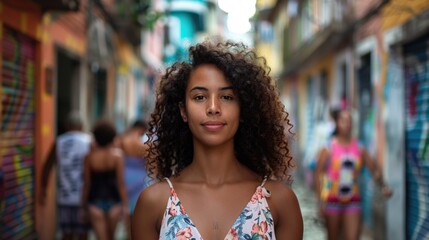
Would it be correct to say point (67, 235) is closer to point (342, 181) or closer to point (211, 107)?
point (342, 181)

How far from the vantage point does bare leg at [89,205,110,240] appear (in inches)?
253

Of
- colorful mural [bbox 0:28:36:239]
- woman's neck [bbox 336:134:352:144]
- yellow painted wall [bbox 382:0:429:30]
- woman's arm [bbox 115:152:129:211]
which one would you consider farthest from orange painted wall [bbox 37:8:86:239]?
yellow painted wall [bbox 382:0:429:30]

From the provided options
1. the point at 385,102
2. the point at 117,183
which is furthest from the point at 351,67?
the point at 117,183

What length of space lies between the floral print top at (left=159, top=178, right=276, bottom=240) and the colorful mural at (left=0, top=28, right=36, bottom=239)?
4.50 meters

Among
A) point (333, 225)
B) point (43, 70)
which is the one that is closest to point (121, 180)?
point (333, 225)

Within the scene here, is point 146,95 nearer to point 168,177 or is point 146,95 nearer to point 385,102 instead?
point 385,102

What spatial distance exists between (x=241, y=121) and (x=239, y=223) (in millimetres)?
459

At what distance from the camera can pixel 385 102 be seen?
8680 mm

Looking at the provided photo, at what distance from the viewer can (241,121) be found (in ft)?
8.74

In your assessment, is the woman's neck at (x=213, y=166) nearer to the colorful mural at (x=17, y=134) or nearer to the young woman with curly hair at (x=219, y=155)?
the young woman with curly hair at (x=219, y=155)

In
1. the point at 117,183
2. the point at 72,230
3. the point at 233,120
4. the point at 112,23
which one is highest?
the point at 112,23

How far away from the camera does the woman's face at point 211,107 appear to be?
2.47 meters

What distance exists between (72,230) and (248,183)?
15.4 ft

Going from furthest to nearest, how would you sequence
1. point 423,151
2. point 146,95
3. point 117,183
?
1. point 146,95
2. point 423,151
3. point 117,183
